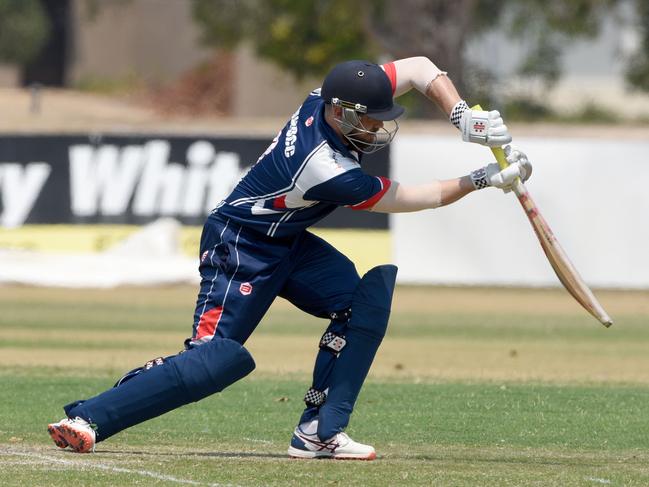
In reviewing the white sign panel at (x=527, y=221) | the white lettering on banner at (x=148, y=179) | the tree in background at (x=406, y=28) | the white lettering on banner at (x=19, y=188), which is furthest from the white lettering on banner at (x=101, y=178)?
the tree in background at (x=406, y=28)

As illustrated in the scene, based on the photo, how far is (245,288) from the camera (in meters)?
6.58

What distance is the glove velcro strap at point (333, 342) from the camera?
678 centimetres

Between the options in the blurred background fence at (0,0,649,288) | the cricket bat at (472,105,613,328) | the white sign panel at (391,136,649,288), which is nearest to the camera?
the cricket bat at (472,105,613,328)

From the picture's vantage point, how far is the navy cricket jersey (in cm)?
639

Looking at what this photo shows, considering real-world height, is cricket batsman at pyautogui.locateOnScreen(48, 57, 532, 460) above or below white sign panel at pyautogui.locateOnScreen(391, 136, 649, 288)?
above

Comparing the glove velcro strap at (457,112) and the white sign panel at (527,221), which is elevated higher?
the glove velcro strap at (457,112)

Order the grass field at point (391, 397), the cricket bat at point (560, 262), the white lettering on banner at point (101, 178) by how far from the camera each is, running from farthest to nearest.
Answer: the white lettering on banner at point (101, 178) < the cricket bat at point (560, 262) < the grass field at point (391, 397)

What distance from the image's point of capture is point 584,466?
654 centimetres

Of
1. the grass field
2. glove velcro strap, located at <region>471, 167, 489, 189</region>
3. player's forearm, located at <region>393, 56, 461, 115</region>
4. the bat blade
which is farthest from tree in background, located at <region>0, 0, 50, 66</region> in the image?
glove velcro strap, located at <region>471, 167, 489, 189</region>

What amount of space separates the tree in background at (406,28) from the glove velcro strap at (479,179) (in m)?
18.4

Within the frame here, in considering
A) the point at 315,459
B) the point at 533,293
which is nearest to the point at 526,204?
the point at 315,459

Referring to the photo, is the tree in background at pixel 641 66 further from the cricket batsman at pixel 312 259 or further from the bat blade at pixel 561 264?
the cricket batsman at pixel 312 259

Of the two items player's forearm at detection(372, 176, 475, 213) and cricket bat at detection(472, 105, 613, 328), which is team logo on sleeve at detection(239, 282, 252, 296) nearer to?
player's forearm at detection(372, 176, 475, 213)

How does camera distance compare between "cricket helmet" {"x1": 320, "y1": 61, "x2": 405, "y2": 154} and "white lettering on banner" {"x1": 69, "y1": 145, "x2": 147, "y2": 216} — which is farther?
"white lettering on banner" {"x1": 69, "y1": 145, "x2": 147, "y2": 216}
